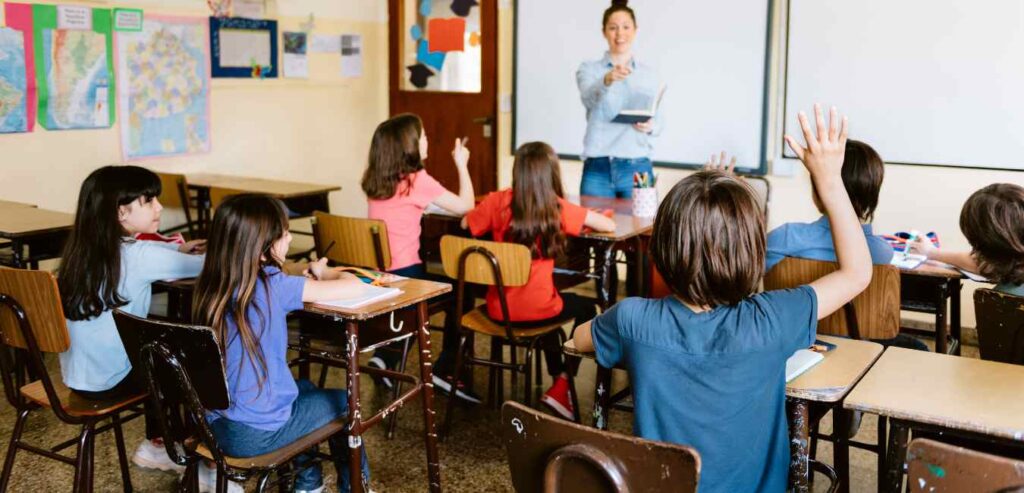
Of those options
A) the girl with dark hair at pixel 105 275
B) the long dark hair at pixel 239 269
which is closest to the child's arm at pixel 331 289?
the long dark hair at pixel 239 269

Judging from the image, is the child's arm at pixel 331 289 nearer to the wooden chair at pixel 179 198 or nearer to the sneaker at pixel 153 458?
the sneaker at pixel 153 458

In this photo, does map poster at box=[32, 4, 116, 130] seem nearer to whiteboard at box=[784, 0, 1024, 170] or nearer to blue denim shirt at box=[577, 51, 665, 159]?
blue denim shirt at box=[577, 51, 665, 159]

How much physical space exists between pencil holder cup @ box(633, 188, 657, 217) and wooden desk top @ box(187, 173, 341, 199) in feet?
5.82

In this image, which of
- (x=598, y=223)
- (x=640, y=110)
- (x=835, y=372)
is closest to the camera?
(x=835, y=372)

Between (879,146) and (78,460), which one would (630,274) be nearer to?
(879,146)

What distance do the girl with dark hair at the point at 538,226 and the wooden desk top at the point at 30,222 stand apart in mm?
1482

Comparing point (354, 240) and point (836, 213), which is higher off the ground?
point (836, 213)

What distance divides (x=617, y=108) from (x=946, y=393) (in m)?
2.90

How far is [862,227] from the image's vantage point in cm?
262

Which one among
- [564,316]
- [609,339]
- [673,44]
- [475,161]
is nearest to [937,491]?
[609,339]

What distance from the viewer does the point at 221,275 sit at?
2268 mm

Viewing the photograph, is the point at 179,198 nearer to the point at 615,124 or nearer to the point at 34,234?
the point at 34,234

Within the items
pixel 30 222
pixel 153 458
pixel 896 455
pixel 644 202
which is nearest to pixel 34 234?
pixel 30 222

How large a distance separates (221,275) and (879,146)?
11.6 ft
